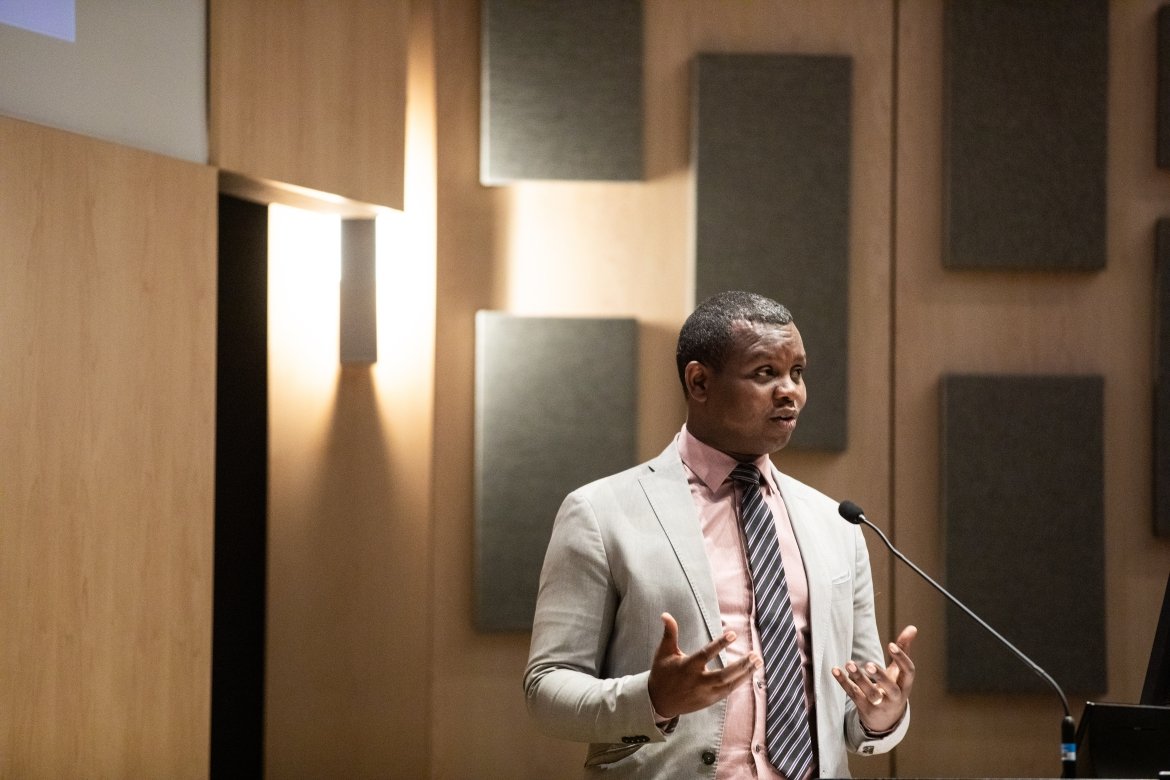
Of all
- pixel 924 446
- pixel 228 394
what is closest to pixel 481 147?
pixel 228 394

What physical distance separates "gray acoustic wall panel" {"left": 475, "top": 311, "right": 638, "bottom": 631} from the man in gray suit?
144 cm

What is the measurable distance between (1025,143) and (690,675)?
2559 mm

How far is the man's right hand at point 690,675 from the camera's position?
160cm

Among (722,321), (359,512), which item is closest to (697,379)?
(722,321)

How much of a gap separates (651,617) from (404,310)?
6.46 ft

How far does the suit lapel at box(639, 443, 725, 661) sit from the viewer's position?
74.0 inches

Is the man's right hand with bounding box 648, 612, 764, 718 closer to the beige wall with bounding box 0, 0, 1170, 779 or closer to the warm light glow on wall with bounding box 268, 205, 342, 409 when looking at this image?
the beige wall with bounding box 0, 0, 1170, 779

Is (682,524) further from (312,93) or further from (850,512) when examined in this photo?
(312,93)

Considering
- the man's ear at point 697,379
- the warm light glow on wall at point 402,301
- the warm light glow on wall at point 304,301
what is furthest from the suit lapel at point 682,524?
the warm light glow on wall at point 304,301

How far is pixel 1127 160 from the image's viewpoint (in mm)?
3609

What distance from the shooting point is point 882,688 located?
6.00 ft

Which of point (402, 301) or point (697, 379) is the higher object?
point (402, 301)

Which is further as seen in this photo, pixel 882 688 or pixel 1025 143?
pixel 1025 143

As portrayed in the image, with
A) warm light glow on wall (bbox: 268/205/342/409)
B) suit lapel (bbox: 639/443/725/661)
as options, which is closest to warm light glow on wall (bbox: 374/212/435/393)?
warm light glow on wall (bbox: 268/205/342/409)
